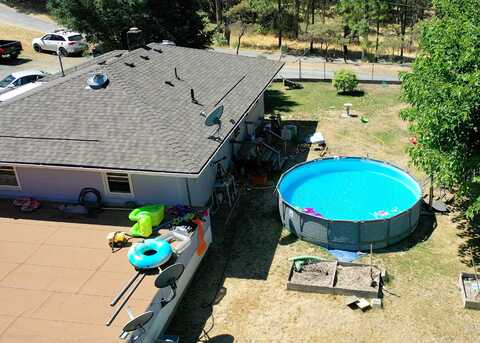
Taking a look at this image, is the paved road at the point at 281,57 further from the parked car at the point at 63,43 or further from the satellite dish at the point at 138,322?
the satellite dish at the point at 138,322

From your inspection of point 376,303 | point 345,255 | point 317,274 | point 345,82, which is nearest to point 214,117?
point 317,274

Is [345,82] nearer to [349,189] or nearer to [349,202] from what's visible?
[349,189]

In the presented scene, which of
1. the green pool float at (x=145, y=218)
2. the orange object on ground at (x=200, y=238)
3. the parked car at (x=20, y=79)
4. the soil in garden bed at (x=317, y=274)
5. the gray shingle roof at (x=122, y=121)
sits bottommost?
the soil in garden bed at (x=317, y=274)

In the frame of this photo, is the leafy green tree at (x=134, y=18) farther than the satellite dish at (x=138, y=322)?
Yes

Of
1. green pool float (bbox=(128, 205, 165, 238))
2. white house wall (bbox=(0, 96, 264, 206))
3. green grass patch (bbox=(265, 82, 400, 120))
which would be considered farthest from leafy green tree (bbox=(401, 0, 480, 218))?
green grass patch (bbox=(265, 82, 400, 120))

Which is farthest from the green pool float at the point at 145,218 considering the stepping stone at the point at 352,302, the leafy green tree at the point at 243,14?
the leafy green tree at the point at 243,14

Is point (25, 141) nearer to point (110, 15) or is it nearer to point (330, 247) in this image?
point (330, 247)
